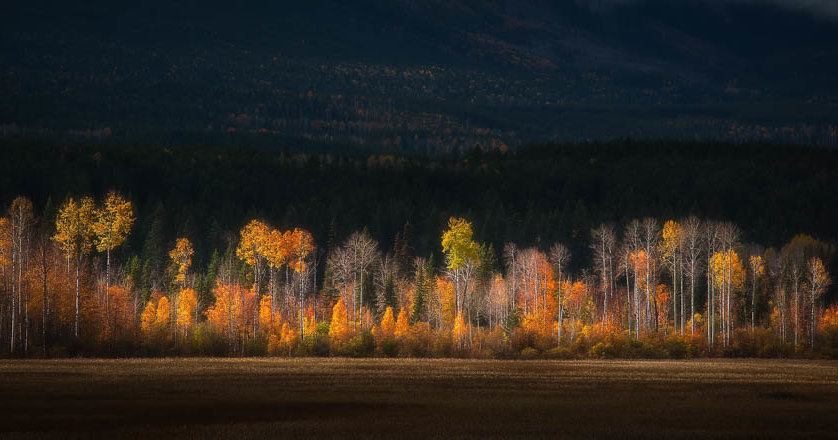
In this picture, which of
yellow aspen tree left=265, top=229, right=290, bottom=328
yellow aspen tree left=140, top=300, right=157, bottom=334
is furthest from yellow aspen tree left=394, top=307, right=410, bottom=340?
yellow aspen tree left=140, top=300, right=157, bottom=334

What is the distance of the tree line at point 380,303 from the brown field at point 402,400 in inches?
543

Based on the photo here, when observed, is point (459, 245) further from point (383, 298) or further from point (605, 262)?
point (605, 262)

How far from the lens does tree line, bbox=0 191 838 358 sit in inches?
3593

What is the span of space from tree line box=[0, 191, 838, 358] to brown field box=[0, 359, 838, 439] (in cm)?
1379

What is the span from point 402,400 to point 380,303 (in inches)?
2656

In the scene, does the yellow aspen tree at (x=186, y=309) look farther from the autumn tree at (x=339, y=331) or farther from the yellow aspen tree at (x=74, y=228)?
the autumn tree at (x=339, y=331)

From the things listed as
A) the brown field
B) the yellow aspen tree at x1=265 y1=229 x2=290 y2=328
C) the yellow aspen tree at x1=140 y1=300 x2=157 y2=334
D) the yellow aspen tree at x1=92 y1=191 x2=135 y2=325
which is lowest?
the brown field

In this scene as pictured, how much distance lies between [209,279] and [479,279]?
118 ft

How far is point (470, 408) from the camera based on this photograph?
54.4m

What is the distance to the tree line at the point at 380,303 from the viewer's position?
91250 millimetres

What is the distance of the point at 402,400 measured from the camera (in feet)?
189

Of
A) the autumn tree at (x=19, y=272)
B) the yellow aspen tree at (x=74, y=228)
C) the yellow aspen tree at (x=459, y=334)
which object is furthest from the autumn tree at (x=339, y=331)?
the autumn tree at (x=19, y=272)

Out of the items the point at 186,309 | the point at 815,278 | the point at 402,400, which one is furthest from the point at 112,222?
the point at 815,278

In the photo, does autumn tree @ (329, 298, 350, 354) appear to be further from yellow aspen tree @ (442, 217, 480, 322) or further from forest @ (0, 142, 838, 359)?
yellow aspen tree @ (442, 217, 480, 322)
